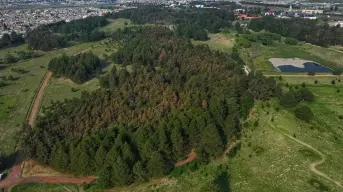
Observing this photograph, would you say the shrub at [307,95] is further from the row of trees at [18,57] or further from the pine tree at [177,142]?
the row of trees at [18,57]

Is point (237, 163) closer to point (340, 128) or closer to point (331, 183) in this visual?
point (331, 183)

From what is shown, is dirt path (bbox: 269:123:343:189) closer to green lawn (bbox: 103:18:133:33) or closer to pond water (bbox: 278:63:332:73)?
pond water (bbox: 278:63:332:73)

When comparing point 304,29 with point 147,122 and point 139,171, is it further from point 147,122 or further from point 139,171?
point 139,171

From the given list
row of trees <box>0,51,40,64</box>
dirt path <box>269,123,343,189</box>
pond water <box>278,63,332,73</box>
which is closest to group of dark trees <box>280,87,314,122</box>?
dirt path <box>269,123,343,189</box>

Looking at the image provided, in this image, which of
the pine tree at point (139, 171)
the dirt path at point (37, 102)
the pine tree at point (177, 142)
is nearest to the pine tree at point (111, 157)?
the pine tree at point (139, 171)

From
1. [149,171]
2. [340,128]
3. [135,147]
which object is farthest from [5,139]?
[340,128]

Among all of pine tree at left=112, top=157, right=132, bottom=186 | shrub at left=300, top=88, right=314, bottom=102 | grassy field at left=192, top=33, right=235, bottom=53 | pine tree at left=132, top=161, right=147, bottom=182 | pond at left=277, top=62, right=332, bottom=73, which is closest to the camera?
pine tree at left=112, top=157, right=132, bottom=186

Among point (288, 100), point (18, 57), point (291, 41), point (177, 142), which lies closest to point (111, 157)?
point (177, 142)
